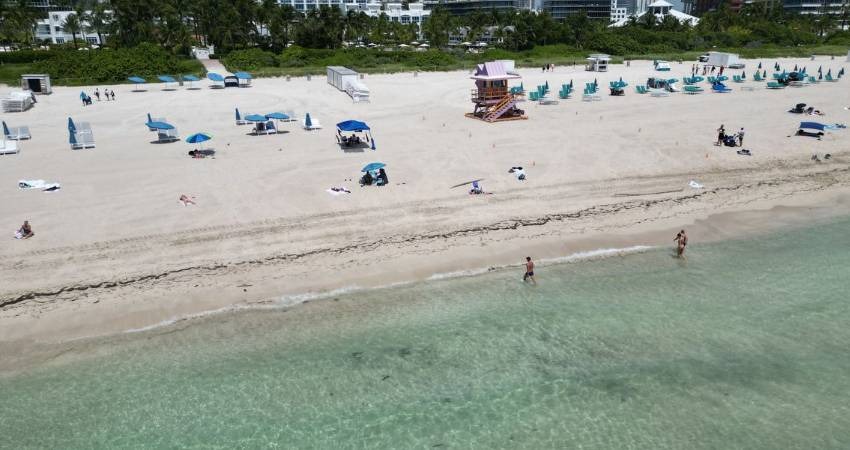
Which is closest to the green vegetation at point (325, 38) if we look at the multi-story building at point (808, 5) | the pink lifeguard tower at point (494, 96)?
the pink lifeguard tower at point (494, 96)

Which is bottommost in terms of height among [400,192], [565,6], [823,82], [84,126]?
[400,192]

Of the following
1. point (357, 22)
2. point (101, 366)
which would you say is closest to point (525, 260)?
point (101, 366)

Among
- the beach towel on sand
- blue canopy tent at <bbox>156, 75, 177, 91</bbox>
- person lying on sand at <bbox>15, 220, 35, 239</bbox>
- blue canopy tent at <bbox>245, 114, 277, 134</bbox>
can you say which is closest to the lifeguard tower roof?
blue canopy tent at <bbox>245, 114, 277, 134</bbox>

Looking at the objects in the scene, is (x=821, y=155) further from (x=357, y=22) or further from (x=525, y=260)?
(x=357, y=22)

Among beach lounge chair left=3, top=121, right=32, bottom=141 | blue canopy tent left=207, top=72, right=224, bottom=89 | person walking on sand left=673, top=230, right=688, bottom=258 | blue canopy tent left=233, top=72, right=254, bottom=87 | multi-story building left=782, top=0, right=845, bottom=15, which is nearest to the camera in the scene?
person walking on sand left=673, top=230, right=688, bottom=258

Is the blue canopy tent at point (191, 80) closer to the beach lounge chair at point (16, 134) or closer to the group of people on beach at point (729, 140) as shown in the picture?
the beach lounge chair at point (16, 134)

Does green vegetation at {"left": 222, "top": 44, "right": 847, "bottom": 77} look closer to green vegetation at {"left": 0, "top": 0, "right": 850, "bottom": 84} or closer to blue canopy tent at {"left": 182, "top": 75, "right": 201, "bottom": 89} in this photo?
green vegetation at {"left": 0, "top": 0, "right": 850, "bottom": 84}
